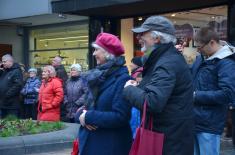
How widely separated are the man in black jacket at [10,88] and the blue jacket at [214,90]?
6816 millimetres

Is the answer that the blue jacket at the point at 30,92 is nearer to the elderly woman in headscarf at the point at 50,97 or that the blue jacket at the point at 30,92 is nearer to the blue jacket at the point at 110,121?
the elderly woman in headscarf at the point at 50,97

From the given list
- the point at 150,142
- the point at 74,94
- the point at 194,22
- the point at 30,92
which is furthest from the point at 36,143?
the point at 194,22

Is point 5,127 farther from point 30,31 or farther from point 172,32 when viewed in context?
point 30,31

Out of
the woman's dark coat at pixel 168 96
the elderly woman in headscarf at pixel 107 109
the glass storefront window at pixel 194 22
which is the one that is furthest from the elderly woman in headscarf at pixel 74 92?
the woman's dark coat at pixel 168 96

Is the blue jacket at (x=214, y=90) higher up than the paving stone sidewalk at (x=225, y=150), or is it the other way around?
the blue jacket at (x=214, y=90)

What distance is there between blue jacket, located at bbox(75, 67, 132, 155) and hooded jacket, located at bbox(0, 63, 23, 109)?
6768mm

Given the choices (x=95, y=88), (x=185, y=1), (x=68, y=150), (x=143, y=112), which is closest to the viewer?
(x=143, y=112)

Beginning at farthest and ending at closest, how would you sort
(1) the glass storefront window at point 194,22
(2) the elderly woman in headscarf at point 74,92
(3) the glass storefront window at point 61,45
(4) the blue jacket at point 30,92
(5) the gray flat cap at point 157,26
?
(3) the glass storefront window at point 61,45
(4) the blue jacket at point 30,92
(1) the glass storefront window at point 194,22
(2) the elderly woman in headscarf at point 74,92
(5) the gray flat cap at point 157,26

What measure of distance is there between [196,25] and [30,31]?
8.81 m

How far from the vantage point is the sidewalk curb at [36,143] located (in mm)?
7172

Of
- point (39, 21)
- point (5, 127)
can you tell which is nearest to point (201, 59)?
point (5, 127)

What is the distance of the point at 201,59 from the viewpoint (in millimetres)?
4602

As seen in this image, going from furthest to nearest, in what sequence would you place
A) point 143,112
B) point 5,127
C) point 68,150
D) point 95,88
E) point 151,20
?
point 5,127, point 68,150, point 95,88, point 151,20, point 143,112

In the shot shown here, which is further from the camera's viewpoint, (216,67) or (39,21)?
(39,21)
